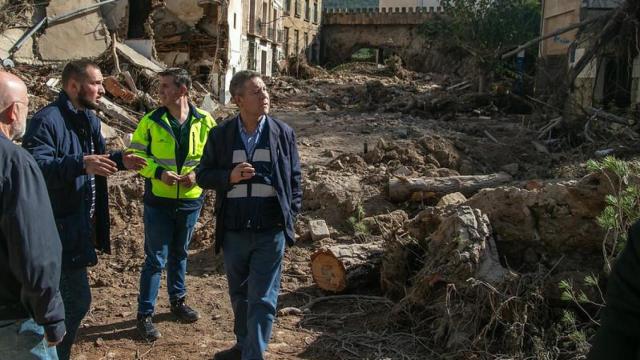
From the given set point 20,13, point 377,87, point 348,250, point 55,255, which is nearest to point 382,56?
point 377,87

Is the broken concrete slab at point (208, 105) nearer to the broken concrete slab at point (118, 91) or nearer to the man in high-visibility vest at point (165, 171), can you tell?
the broken concrete slab at point (118, 91)

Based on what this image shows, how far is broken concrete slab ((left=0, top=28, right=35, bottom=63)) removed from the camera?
1611 cm

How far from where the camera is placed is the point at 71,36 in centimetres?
1798

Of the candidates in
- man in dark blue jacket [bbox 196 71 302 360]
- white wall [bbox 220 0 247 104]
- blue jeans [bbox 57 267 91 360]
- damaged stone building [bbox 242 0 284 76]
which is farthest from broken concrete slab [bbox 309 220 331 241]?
damaged stone building [bbox 242 0 284 76]

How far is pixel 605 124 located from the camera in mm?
11812

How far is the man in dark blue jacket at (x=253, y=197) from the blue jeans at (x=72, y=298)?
828 mm

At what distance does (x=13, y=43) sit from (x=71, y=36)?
1.83 m

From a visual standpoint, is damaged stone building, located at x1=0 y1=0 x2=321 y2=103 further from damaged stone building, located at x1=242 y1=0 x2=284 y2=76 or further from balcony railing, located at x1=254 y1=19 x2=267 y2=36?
balcony railing, located at x1=254 y1=19 x2=267 y2=36

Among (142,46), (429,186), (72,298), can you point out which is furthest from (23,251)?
(142,46)

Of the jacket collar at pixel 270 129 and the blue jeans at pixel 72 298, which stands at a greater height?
the jacket collar at pixel 270 129

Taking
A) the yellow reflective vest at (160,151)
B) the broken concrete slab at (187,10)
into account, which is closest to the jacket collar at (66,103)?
the yellow reflective vest at (160,151)

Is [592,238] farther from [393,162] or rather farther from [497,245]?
[393,162]

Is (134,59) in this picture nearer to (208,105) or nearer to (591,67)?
(208,105)

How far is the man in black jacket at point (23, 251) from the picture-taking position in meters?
2.18
